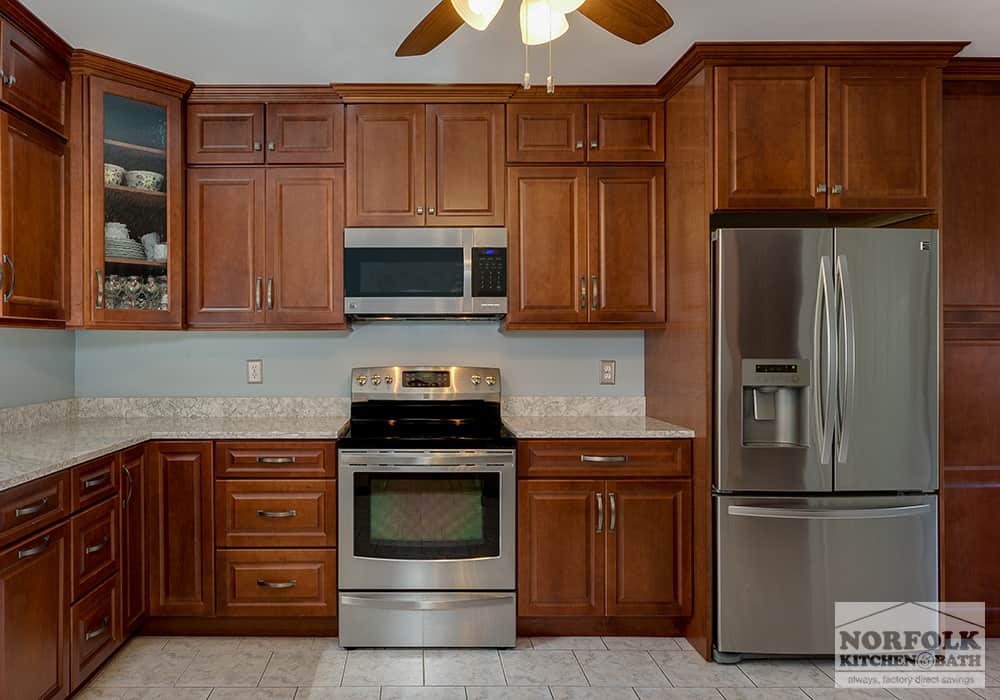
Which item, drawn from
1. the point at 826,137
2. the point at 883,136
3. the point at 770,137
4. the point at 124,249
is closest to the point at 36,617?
the point at 124,249

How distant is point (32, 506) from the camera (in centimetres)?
198

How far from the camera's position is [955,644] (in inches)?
108

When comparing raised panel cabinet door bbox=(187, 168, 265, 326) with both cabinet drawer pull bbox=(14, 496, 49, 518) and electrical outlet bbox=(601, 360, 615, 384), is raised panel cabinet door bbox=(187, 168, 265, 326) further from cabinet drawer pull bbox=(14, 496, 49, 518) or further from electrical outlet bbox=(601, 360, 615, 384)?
electrical outlet bbox=(601, 360, 615, 384)

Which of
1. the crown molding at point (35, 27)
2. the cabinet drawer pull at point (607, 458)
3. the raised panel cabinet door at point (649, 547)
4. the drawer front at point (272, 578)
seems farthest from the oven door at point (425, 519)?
the crown molding at point (35, 27)

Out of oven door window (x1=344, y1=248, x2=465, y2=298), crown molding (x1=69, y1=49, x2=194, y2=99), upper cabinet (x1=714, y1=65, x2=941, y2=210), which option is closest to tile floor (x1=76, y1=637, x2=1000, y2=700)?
oven door window (x1=344, y1=248, x2=465, y2=298)

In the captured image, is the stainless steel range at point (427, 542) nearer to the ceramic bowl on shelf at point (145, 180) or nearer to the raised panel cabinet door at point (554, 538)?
the raised panel cabinet door at point (554, 538)

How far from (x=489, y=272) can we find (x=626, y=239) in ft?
2.07

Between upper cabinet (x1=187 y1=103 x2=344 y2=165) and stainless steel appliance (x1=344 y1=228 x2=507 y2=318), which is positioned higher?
upper cabinet (x1=187 y1=103 x2=344 y2=165)

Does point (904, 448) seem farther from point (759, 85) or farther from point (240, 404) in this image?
point (240, 404)

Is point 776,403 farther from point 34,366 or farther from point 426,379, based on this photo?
point 34,366

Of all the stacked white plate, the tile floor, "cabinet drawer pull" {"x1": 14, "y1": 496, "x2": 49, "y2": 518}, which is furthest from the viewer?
the stacked white plate

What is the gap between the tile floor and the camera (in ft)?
7.84

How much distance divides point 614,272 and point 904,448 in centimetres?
133

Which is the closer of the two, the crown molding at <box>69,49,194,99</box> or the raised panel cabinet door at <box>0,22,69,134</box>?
the raised panel cabinet door at <box>0,22,69,134</box>
